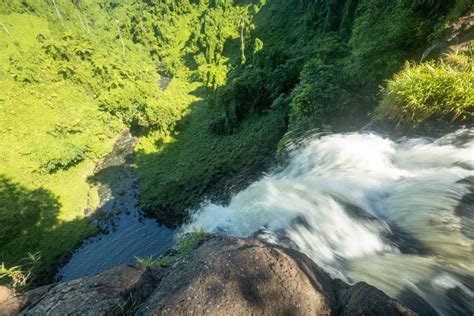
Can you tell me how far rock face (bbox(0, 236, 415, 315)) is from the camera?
3352 millimetres

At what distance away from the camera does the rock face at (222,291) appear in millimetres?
3352

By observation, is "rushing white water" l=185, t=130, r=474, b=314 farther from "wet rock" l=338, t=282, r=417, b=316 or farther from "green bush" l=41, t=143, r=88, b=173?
"green bush" l=41, t=143, r=88, b=173

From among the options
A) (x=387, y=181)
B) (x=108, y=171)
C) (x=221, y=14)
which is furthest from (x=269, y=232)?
(x=221, y=14)

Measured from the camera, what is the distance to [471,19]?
747cm

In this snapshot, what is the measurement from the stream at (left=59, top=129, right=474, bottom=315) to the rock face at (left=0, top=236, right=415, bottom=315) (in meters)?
1.09

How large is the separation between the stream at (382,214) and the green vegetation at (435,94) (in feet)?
1.97

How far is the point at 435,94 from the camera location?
267 inches

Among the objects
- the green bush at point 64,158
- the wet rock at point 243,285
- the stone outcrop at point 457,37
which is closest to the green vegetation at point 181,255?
the wet rock at point 243,285

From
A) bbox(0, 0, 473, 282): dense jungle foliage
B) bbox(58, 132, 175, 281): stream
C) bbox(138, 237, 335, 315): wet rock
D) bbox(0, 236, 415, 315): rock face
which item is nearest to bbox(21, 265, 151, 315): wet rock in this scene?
bbox(0, 236, 415, 315): rock face

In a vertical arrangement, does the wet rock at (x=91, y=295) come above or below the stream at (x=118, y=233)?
above

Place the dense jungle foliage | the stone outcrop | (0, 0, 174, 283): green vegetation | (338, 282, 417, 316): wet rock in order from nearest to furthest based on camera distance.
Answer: (338, 282, 417, 316): wet rock, the stone outcrop, the dense jungle foliage, (0, 0, 174, 283): green vegetation

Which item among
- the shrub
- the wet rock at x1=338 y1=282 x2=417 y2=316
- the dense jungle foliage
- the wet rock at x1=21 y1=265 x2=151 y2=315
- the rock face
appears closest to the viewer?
the wet rock at x1=338 y1=282 x2=417 y2=316

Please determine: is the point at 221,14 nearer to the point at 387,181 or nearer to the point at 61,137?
the point at 61,137

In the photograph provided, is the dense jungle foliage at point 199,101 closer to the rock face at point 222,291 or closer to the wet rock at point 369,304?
the wet rock at point 369,304
